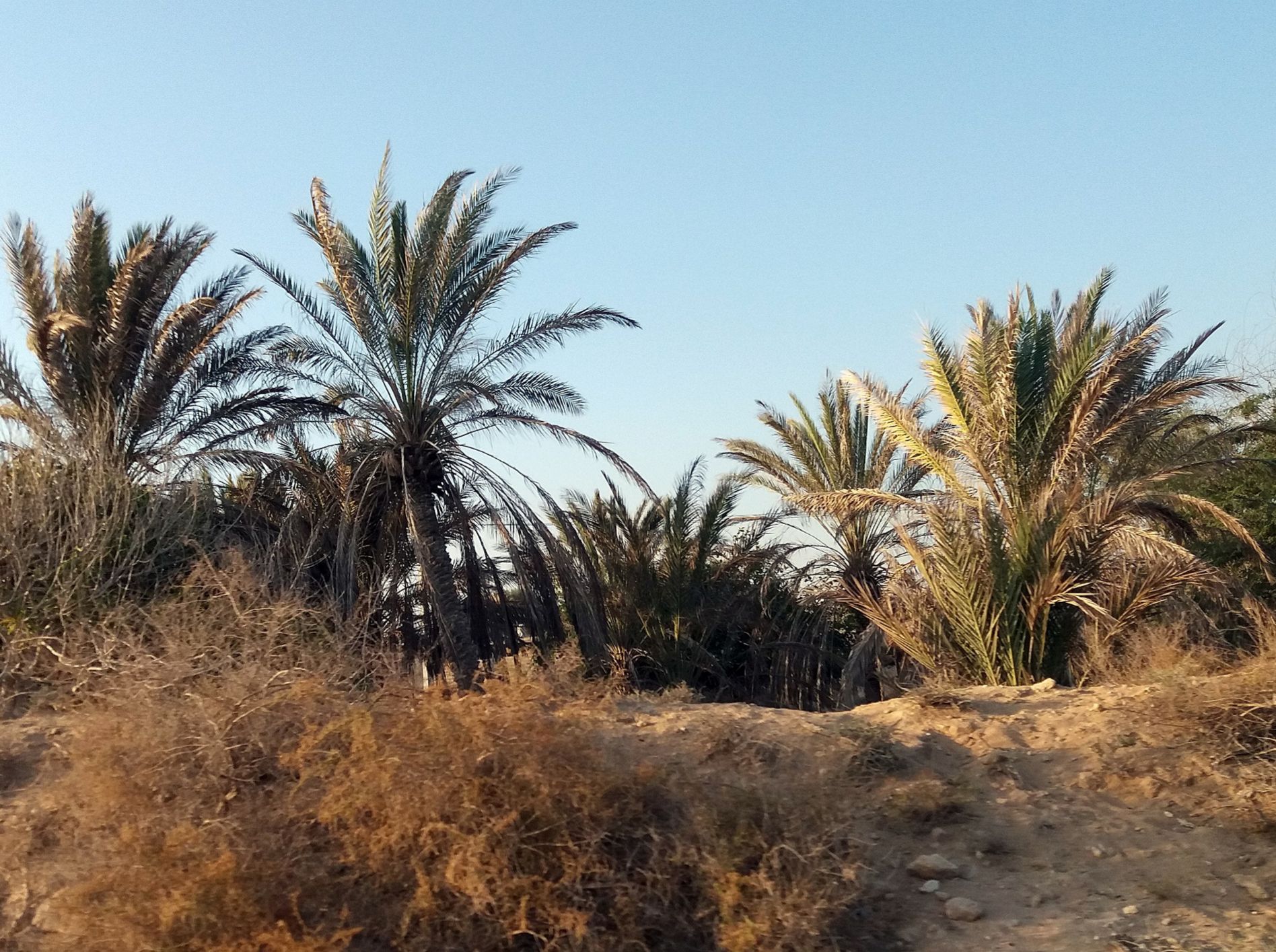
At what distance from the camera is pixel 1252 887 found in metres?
5.92

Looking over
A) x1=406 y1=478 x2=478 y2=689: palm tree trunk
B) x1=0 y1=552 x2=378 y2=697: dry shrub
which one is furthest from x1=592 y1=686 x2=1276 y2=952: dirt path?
x1=406 y1=478 x2=478 y2=689: palm tree trunk

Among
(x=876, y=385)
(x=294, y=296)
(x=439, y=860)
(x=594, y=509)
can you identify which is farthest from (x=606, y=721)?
(x=594, y=509)

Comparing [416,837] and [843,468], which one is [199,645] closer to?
[416,837]

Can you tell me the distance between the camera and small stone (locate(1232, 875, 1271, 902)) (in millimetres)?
5816

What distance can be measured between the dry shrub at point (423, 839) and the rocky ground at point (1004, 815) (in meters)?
0.49

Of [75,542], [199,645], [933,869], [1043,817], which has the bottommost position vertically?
[933,869]

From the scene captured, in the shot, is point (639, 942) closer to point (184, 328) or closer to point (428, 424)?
point (428, 424)

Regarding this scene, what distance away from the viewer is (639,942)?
516cm

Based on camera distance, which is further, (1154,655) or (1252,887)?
(1154,655)

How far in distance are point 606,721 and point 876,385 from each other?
30.3 ft

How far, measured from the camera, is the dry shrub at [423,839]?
16.5ft

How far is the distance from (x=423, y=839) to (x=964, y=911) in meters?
2.70

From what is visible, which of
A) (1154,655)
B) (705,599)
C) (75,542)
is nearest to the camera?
(1154,655)

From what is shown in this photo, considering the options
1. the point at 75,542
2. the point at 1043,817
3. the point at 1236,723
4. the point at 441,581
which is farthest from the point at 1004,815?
the point at 75,542
